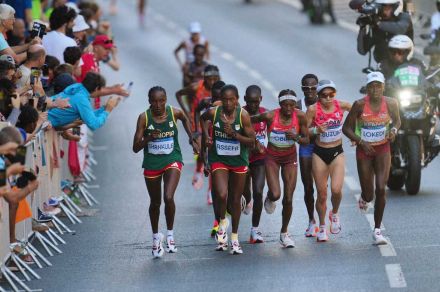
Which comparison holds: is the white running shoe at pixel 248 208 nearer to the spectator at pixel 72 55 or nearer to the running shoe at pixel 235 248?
the running shoe at pixel 235 248

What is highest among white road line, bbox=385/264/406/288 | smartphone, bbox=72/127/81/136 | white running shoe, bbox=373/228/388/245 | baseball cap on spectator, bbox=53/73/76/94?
baseball cap on spectator, bbox=53/73/76/94

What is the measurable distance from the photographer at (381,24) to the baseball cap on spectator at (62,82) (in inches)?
168

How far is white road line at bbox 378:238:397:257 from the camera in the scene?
16769 millimetres

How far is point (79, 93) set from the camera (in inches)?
779

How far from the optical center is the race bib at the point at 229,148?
17453 millimetres

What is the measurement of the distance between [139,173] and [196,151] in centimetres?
653

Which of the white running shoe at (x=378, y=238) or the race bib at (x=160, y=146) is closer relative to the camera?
the white running shoe at (x=378, y=238)

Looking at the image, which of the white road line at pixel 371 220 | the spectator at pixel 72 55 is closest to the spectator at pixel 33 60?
the spectator at pixel 72 55

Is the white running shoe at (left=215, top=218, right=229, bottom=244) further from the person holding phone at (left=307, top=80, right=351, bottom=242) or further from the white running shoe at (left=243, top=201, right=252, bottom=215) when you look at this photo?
the white running shoe at (left=243, top=201, right=252, bottom=215)

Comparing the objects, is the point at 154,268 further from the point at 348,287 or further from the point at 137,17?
the point at 137,17

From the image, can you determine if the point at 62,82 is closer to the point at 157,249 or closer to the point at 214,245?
the point at 214,245

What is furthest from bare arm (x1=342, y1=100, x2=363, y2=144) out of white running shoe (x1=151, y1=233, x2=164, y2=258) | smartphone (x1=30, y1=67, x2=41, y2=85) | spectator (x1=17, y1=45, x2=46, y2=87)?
spectator (x1=17, y1=45, x2=46, y2=87)

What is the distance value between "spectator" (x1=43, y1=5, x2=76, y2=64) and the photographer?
3.95 m

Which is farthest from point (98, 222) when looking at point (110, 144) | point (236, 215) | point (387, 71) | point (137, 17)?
point (137, 17)
